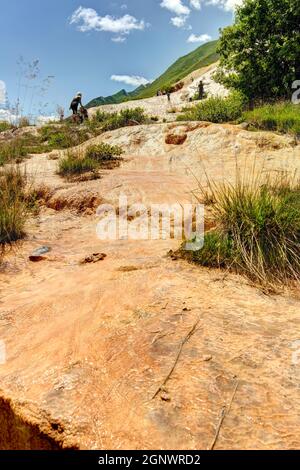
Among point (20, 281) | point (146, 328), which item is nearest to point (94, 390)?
point (146, 328)

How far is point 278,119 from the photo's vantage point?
966cm

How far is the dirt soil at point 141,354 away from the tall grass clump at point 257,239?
22cm

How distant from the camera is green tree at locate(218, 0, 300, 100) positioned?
1437cm

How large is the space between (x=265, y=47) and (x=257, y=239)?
14.3m

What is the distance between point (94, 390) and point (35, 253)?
280 cm

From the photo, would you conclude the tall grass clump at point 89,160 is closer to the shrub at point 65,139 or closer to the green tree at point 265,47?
the shrub at point 65,139

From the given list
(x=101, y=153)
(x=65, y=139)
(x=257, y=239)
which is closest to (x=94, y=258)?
(x=257, y=239)

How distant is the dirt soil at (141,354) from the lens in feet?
5.99

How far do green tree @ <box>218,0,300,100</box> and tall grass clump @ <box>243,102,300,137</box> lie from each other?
4.61 m

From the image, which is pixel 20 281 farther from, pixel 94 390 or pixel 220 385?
pixel 220 385

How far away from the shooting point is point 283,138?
8414mm

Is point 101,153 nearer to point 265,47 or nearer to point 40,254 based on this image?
point 40,254

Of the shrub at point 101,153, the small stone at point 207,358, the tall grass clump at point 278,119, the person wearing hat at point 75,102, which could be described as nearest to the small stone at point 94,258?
the small stone at point 207,358

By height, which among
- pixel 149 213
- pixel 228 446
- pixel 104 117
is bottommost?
pixel 228 446
